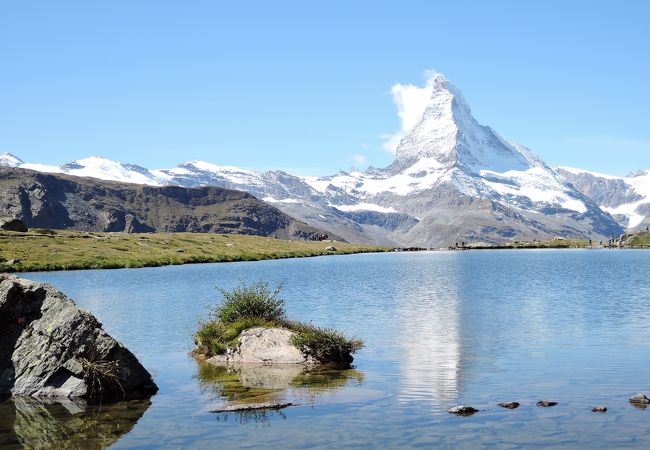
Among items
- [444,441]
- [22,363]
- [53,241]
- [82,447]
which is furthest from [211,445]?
[53,241]

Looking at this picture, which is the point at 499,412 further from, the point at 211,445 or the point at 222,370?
the point at 222,370

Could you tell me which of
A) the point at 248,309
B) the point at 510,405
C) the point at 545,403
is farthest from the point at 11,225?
the point at 545,403

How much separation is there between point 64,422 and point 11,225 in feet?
604

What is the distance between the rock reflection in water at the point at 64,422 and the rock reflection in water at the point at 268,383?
3828mm

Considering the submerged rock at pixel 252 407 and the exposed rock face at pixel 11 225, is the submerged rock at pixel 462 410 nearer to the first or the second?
the submerged rock at pixel 252 407

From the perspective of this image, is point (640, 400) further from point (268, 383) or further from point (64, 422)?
point (64, 422)

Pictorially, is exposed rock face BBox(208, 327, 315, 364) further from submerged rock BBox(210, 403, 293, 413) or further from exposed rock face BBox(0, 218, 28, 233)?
exposed rock face BBox(0, 218, 28, 233)

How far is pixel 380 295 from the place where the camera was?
3164 inches

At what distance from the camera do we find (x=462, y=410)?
86.9 ft

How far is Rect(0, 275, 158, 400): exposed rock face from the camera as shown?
99.8 ft

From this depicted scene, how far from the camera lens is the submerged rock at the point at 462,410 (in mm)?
26328

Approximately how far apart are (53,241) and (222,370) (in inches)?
6011

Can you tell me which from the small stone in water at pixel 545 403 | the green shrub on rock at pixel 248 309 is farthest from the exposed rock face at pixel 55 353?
the small stone in water at pixel 545 403

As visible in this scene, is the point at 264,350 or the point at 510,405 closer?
the point at 510,405
